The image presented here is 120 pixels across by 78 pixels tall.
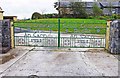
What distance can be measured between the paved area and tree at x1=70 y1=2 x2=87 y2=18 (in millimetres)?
35129

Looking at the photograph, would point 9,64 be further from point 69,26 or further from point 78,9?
point 78,9

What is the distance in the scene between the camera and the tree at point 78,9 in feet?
144

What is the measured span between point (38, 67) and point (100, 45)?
4.76 meters

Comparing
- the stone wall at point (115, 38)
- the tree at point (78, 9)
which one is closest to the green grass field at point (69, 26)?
the stone wall at point (115, 38)

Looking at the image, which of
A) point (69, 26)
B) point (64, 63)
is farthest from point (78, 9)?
point (64, 63)

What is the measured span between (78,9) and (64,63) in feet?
125

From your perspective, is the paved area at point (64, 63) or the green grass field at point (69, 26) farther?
the green grass field at point (69, 26)

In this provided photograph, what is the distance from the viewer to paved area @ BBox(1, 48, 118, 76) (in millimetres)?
6117

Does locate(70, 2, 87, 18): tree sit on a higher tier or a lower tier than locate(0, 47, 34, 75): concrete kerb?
higher

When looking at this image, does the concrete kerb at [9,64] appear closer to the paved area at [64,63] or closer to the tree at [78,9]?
the paved area at [64,63]

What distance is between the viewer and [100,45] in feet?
34.8

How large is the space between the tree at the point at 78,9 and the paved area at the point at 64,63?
115 ft

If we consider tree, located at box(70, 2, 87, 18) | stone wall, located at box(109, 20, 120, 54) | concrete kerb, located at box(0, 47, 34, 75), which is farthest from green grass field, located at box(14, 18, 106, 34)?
tree, located at box(70, 2, 87, 18)

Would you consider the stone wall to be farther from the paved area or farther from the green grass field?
the green grass field
